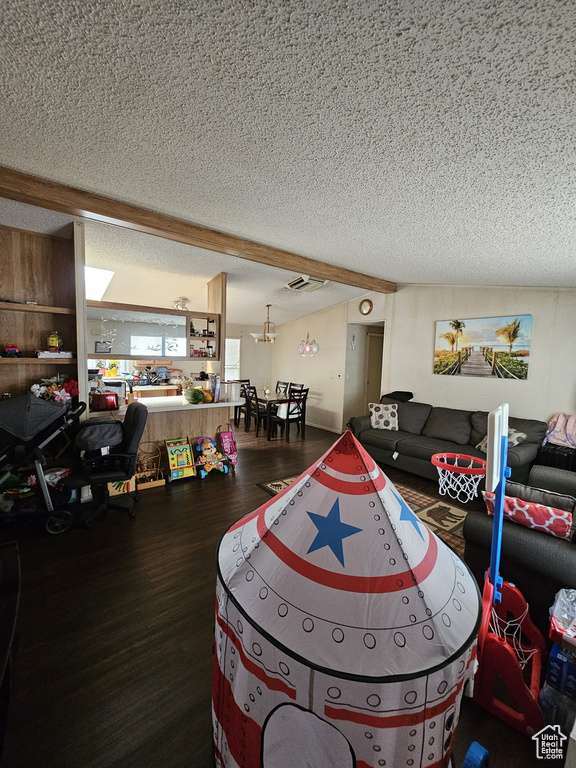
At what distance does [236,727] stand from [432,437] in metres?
4.23

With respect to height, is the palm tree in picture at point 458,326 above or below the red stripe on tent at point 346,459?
above

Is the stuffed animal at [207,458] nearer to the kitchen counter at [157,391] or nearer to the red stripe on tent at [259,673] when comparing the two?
the kitchen counter at [157,391]

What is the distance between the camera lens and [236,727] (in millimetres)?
694

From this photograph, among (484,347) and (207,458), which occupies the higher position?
(484,347)

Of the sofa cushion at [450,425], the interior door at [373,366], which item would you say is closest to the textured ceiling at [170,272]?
the interior door at [373,366]

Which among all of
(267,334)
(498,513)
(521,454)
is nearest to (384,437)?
(521,454)

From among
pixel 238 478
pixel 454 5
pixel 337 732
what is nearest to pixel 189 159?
pixel 454 5

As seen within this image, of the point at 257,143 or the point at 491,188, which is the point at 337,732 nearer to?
the point at 257,143

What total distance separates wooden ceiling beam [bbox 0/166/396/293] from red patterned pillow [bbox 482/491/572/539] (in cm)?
308

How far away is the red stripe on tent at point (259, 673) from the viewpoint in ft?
1.85

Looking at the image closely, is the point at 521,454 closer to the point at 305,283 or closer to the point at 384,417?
the point at 384,417

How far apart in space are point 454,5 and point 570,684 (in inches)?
95.9

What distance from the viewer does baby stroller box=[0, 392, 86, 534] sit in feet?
7.66

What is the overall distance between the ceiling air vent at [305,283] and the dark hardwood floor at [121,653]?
3.31 meters
